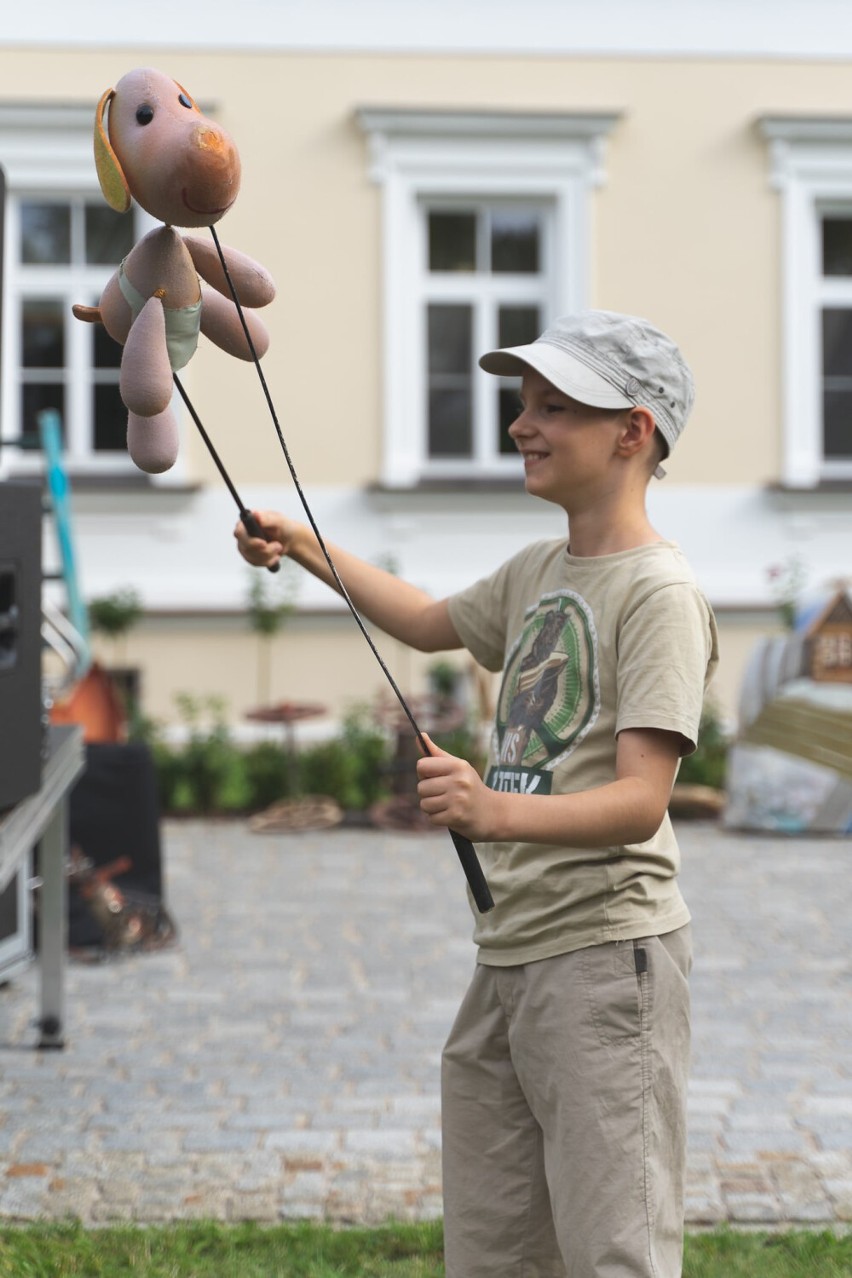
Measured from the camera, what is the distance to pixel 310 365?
9828 mm

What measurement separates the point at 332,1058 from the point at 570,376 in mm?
2851

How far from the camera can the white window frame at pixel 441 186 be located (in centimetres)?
983

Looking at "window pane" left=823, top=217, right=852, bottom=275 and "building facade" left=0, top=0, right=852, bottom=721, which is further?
"window pane" left=823, top=217, right=852, bottom=275

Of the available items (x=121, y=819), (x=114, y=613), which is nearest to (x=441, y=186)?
→ (x=114, y=613)

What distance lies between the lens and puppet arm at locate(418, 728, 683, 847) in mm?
1991

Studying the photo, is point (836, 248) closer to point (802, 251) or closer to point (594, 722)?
point (802, 251)

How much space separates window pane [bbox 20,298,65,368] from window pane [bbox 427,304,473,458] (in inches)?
90.9

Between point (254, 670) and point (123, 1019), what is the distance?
4868mm

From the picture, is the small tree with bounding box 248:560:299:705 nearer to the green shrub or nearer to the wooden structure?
the green shrub

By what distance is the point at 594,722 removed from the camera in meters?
2.26

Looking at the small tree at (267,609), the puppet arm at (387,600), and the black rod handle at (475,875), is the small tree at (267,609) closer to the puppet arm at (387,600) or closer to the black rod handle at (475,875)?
the puppet arm at (387,600)

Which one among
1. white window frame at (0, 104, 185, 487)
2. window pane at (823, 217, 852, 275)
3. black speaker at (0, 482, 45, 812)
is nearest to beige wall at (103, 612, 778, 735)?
white window frame at (0, 104, 185, 487)

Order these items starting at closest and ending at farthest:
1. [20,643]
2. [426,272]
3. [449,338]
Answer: [20,643], [426,272], [449,338]

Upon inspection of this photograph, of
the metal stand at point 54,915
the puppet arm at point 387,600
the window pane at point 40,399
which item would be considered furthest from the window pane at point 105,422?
the puppet arm at point 387,600
